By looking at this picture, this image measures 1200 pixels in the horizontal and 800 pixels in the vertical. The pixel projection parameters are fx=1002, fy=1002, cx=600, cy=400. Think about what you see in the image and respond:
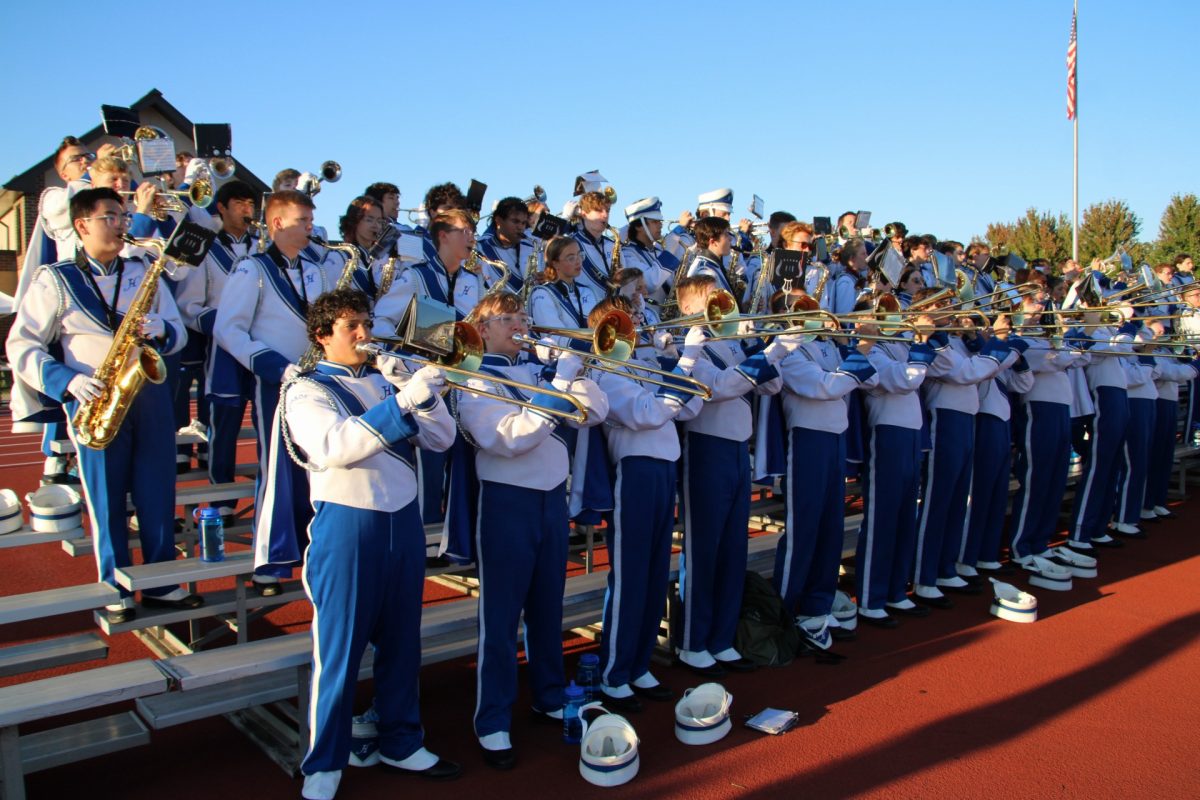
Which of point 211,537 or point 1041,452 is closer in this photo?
point 211,537

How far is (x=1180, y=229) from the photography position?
28.6m

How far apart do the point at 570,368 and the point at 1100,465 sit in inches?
240

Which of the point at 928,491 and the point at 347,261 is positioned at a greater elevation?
the point at 347,261

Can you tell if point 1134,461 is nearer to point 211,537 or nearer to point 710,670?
point 710,670

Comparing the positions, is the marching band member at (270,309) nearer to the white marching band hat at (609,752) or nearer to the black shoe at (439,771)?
the black shoe at (439,771)

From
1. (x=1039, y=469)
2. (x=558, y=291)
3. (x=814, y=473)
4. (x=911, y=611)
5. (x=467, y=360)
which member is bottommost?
(x=911, y=611)

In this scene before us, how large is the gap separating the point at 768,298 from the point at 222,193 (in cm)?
360

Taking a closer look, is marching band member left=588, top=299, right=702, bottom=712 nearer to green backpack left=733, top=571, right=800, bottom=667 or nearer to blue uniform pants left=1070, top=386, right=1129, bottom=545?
green backpack left=733, top=571, right=800, bottom=667

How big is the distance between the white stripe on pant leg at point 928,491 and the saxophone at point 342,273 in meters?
4.04

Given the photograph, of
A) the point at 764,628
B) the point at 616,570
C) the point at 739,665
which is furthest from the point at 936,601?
the point at 616,570

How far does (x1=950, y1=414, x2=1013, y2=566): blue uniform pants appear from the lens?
7422 mm

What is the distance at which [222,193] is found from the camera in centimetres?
640

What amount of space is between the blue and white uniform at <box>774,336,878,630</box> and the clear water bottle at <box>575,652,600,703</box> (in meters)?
1.55

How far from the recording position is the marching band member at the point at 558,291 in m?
5.49
